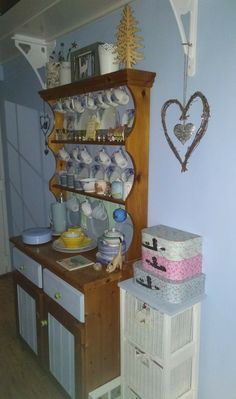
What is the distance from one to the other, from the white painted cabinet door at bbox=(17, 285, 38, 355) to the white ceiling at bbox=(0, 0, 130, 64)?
61.0 inches

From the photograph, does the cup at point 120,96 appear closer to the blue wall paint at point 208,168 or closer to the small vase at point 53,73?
the blue wall paint at point 208,168

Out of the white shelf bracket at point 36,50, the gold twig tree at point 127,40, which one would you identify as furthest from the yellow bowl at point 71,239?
the white shelf bracket at point 36,50

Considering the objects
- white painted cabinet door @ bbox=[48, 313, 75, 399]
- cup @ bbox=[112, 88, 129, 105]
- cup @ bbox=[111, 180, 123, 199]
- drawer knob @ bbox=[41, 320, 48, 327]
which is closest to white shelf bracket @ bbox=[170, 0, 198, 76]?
cup @ bbox=[112, 88, 129, 105]

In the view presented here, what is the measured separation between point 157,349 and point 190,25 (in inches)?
51.8

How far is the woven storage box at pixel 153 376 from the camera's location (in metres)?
1.35

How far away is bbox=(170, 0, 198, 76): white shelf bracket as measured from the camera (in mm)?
1210

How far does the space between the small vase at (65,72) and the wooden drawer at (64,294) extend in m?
1.09

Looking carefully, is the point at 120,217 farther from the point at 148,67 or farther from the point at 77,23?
the point at 77,23

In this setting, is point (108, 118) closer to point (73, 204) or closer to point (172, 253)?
point (73, 204)

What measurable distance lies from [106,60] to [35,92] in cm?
115

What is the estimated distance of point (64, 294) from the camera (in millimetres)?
1571

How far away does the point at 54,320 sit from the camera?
1.70m

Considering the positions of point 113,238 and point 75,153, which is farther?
point 75,153

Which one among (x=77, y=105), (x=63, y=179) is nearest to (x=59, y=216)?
(x=63, y=179)
